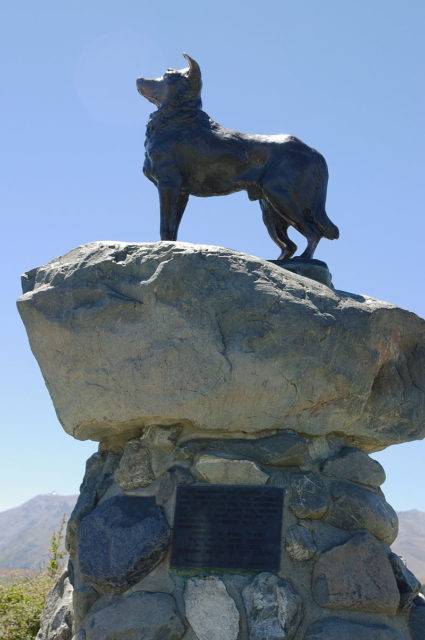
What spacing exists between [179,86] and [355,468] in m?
2.75

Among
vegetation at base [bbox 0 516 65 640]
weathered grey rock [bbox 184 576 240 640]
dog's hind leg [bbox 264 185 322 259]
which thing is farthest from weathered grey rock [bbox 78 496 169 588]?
dog's hind leg [bbox 264 185 322 259]

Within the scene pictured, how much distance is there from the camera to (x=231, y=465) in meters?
4.07

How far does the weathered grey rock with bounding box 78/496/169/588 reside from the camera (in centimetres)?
392

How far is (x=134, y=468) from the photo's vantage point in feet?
13.9

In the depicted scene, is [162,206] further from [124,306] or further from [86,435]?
[86,435]

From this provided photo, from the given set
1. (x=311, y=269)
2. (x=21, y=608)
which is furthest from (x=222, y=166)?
(x=21, y=608)

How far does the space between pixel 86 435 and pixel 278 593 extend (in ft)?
4.52

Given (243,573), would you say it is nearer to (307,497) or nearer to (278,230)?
(307,497)

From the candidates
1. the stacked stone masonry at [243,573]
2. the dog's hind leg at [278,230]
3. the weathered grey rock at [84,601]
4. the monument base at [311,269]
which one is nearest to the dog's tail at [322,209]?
the monument base at [311,269]

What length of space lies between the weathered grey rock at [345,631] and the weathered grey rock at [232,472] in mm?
758

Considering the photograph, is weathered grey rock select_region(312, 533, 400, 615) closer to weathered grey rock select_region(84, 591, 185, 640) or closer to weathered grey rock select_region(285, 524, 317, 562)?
weathered grey rock select_region(285, 524, 317, 562)

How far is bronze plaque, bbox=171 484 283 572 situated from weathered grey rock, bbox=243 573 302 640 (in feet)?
0.27

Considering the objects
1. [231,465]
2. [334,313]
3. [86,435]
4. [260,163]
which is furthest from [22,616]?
[260,163]

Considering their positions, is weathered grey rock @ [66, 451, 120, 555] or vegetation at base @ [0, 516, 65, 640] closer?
weathered grey rock @ [66, 451, 120, 555]
